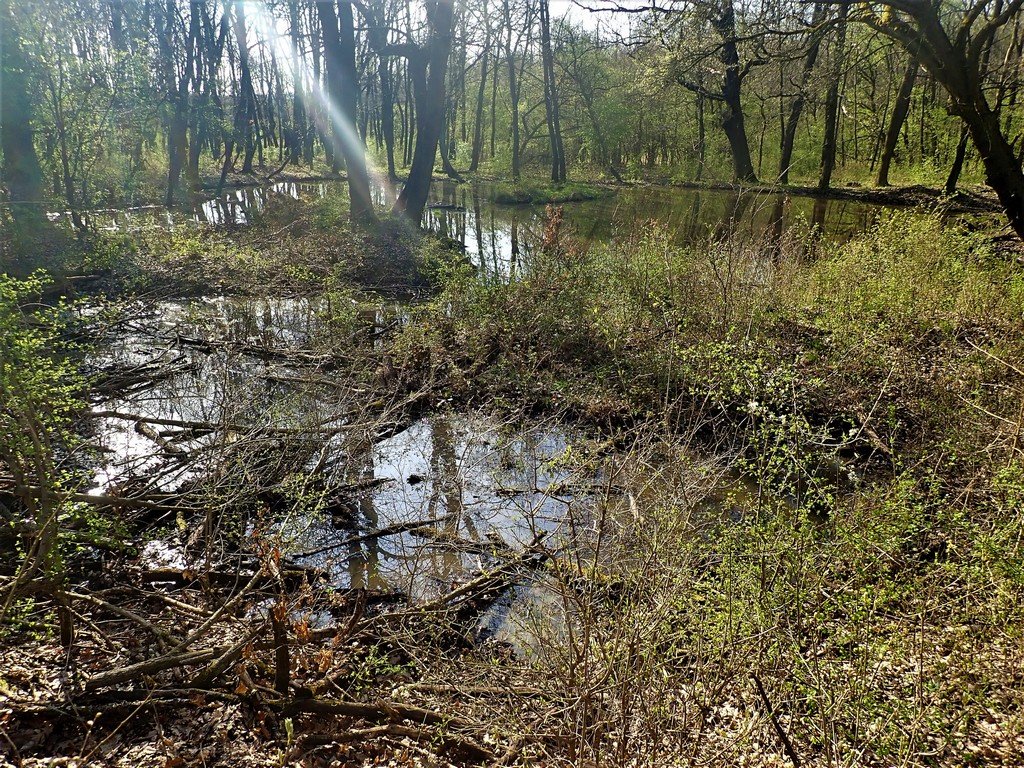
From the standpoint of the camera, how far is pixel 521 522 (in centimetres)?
549

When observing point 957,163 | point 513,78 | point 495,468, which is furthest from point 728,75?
point 495,468

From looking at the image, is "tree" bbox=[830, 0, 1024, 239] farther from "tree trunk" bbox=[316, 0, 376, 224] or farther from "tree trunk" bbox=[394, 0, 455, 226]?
"tree trunk" bbox=[316, 0, 376, 224]

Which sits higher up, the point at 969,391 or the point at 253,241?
the point at 253,241

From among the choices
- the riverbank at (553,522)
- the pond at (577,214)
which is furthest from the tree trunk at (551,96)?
the riverbank at (553,522)

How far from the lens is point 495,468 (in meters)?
6.21

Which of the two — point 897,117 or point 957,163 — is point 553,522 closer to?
point 957,163

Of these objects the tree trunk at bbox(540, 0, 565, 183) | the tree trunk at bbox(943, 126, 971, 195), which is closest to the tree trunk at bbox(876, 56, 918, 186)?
the tree trunk at bbox(943, 126, 971, 195)

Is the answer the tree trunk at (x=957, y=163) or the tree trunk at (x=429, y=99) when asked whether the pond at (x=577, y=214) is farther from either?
the tree trunk at (x=957, y=163)

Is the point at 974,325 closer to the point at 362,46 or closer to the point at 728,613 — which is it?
the point at 728,613

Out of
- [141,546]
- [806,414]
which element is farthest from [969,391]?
[141,546]

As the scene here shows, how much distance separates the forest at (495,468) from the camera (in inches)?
115

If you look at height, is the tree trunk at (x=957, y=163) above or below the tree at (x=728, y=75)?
below

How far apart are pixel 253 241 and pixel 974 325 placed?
14.1m

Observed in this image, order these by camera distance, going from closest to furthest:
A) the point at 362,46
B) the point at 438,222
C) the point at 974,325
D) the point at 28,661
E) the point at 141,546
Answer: the point at 28,661, the point at 141,546, the point at 974,325, the point at 438,222, the point at 362,46
